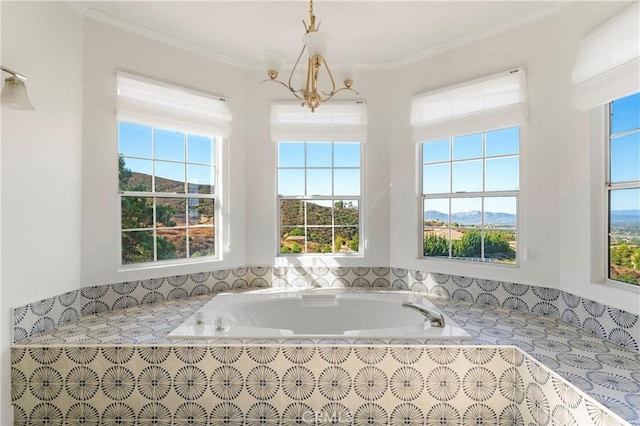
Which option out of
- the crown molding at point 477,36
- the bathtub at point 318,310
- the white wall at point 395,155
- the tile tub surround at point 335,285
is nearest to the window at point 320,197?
the white wall at point 395,155

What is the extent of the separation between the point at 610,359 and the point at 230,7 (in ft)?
9.46

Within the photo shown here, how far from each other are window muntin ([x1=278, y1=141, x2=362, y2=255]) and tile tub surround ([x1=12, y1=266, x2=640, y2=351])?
0.87 ft

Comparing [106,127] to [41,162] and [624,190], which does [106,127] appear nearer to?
[41,162]

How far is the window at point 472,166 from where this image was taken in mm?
2314

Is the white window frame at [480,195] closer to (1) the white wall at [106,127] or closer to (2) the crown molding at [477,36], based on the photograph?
(2) the crown molding at [477,36]

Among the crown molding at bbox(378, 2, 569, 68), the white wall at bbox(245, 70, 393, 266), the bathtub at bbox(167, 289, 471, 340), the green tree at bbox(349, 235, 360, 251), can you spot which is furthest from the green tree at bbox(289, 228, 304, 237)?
the crown molding at bbox(378, 2, 569, 68)

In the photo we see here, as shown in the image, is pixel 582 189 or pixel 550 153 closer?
pixel 582 189

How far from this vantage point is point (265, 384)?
1629 millimetres

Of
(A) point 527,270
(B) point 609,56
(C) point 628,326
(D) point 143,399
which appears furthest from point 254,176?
(C) point 628,326

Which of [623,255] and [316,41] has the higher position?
[316,41]

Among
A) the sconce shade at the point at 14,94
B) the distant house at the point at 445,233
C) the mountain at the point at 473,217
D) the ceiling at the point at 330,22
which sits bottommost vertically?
the distant house at the point at 445,233

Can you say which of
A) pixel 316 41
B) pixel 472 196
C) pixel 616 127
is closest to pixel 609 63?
pixel 616 127

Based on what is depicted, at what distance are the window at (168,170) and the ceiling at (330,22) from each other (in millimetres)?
403

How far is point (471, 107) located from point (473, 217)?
0.84m
